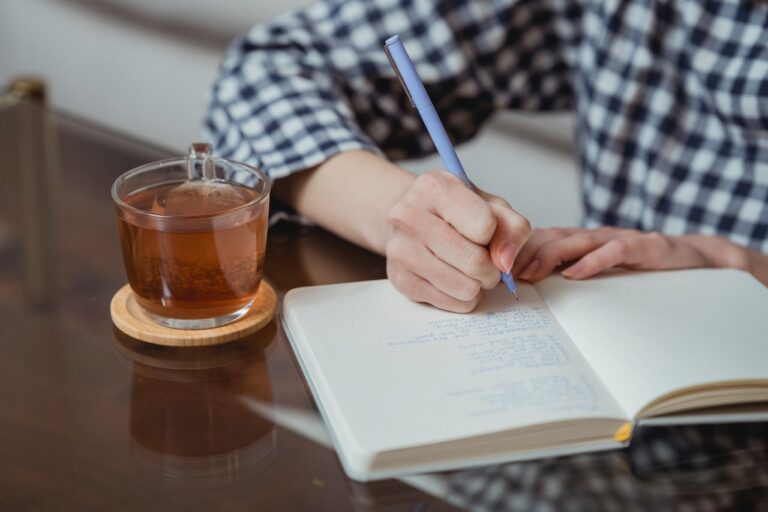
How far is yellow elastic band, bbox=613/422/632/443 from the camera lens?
598mm

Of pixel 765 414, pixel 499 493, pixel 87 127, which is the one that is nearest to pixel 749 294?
pixel 765 414

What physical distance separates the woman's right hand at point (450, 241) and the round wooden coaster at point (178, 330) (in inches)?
4.1

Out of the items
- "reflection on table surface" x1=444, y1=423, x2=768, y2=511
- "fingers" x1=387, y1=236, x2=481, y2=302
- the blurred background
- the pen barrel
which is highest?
the pen barrel

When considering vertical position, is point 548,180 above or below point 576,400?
below

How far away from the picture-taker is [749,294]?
2.43 ft

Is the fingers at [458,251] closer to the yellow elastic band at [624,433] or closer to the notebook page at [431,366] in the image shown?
the notebook page at [431,366]

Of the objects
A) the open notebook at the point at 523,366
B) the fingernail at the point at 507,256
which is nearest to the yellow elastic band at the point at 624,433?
the open notebook at the point at 523,366

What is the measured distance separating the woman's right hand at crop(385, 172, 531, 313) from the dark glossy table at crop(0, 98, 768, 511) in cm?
10

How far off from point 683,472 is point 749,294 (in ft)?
0.70

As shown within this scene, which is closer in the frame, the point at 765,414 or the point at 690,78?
the point at 765,414

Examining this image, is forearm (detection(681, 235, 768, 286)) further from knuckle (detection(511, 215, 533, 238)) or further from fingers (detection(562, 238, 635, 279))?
knuckle (detection(511, 215, 533, 238))

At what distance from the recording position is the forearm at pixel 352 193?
83 centimetres

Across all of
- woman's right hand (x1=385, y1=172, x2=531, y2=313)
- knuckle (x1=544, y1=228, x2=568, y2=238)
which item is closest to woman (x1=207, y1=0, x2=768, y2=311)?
knuckle (x1=544, y1=228, x2=568, y2=238)

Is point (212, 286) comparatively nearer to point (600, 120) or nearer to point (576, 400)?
point (576, 400)
